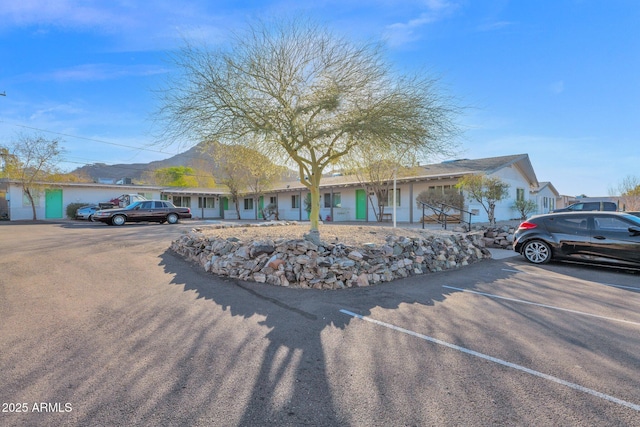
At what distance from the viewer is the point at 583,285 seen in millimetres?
6164

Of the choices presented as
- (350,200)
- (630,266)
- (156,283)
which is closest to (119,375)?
(156,283)

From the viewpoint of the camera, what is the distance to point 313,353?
129 inches

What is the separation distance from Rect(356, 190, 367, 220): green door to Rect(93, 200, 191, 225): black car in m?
11.8

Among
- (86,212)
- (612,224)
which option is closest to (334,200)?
(86,212)

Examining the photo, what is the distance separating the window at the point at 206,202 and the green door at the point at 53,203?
11.2 m

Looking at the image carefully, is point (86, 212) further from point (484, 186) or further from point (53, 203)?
point (484, 186)

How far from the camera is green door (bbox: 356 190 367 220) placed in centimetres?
2302

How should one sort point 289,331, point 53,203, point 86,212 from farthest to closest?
point 53,203
point 86,212
point 289,331

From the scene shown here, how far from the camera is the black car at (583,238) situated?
7289 millimetres

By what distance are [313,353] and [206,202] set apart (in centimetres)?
3297

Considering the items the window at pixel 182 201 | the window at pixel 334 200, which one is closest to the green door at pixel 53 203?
the window at pixel 182 201

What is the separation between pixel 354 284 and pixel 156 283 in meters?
3.66

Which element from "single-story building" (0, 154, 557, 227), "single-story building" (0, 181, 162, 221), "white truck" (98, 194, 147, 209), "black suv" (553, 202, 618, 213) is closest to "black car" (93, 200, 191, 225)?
"white truck" (98, 194, 147, 209)

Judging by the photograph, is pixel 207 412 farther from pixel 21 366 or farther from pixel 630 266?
pixel 630 266
